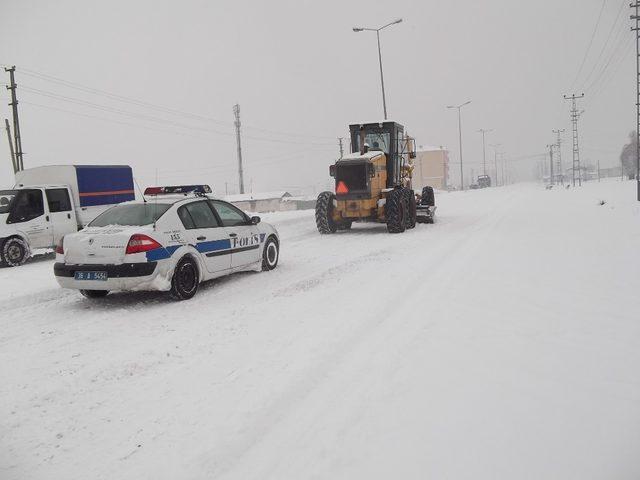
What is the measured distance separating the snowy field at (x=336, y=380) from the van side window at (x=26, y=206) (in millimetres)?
5288

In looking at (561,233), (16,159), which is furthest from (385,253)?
(16,159)

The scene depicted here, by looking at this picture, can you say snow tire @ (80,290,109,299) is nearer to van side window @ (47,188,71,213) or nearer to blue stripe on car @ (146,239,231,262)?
blue stripe on car @ (146,239,231,262)

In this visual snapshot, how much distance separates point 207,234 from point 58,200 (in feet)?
25.7

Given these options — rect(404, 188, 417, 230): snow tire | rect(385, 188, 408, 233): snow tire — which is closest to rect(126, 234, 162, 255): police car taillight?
rect(385, 188, 408, 233): snow tire

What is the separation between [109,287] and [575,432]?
558cm

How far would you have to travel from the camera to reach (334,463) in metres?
2.69

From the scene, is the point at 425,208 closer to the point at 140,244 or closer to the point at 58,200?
the point at 58,200

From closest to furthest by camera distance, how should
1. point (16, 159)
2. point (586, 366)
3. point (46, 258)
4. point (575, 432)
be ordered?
point (575, 432) → point (586, 366) → point (46, 258) → point (16, 159)

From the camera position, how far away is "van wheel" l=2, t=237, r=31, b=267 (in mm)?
11533

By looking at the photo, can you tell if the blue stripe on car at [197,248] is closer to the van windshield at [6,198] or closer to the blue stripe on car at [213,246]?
the blue stripe on car at [213,246]

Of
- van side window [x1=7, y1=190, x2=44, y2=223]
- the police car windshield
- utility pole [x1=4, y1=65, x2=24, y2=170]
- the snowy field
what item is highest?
utility pole [x1=4, y1=65, x2=24, y2=170]

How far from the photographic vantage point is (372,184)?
1409cm

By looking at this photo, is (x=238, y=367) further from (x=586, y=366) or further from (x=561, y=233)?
(x=561, y=233)

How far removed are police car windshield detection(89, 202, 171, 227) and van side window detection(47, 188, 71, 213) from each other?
6.66 meters
